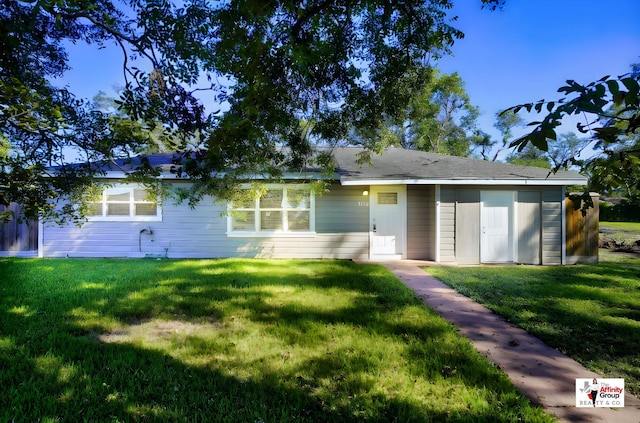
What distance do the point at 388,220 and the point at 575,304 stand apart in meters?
5.59

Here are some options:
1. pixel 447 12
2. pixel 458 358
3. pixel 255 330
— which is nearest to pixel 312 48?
pixel 447 12

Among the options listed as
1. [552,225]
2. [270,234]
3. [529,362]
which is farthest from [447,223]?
[529,362]

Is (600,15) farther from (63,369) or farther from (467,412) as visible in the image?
(63,369)

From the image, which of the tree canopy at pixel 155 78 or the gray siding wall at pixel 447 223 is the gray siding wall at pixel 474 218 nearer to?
the gray siding wall at pixel 447 223

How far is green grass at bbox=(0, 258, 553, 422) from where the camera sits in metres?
2.64

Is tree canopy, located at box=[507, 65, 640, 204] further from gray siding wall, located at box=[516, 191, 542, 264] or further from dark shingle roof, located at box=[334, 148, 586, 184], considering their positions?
→ gray siding wall, located at box=[516, 191, 542, 264]

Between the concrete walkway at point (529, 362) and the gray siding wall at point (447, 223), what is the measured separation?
4111 millimetres

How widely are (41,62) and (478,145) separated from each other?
32.4 metres

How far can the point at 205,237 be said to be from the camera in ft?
34.4

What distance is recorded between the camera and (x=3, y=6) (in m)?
4.01

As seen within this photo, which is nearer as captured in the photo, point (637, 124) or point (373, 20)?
point (637, 124)

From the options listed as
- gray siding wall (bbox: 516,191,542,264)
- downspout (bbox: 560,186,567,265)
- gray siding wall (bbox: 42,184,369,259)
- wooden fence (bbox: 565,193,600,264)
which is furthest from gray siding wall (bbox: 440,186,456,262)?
wooden fence (bbox: 565,193,600,264)

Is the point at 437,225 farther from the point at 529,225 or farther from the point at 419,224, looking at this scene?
the point at 529,225

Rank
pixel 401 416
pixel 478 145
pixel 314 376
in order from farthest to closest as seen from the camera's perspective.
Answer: pixel 478 145 < pixel 314 376 < pixel 401 416
